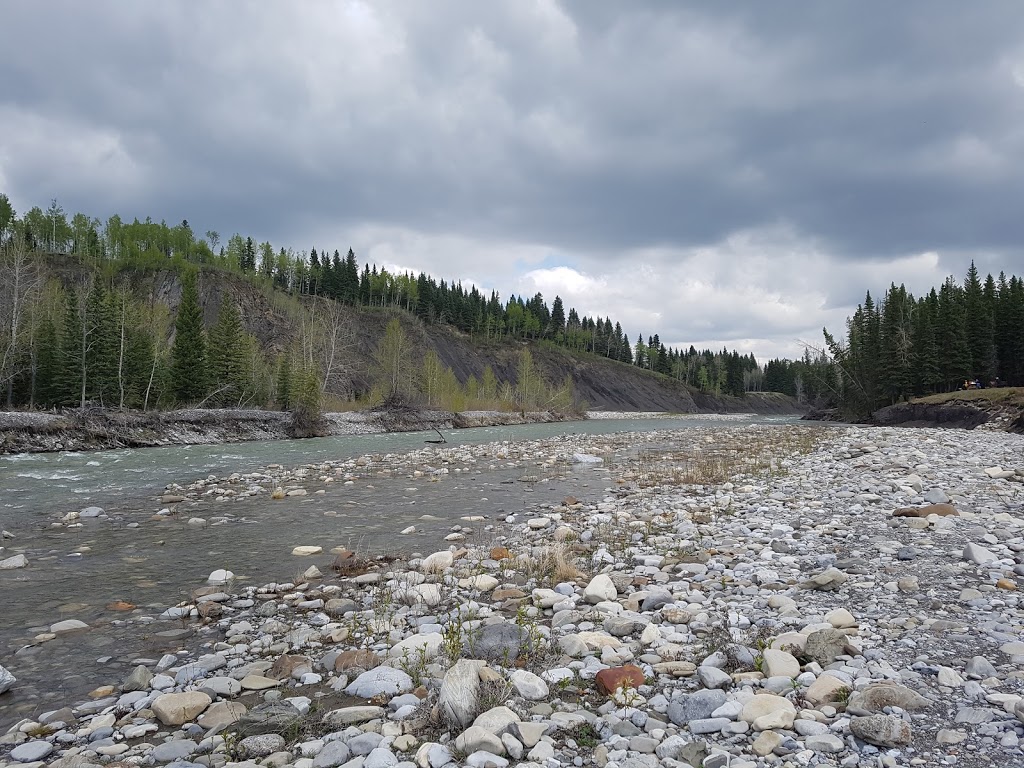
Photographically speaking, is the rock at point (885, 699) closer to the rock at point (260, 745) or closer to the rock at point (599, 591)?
the rock at point (599, 591)

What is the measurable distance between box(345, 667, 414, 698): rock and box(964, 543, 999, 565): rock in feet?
20.2

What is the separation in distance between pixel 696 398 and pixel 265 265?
114m

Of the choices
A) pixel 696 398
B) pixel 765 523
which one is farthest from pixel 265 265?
pixel 765 523

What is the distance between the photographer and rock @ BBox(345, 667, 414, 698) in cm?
403

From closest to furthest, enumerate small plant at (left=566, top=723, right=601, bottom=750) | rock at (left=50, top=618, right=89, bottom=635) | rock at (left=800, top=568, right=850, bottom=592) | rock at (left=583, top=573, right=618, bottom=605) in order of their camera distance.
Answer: small plant at (left=566, top=723, right=601, bottom=750)
rock at (left=50, top=618, right=89, bottom=635)
rock at (left=800, top=568, right=850, bottom=592)
rock at (left=583, top=573, right=618, bottom=605)

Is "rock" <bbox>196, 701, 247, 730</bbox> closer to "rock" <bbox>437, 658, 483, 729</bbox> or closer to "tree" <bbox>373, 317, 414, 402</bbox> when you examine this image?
"rock" <bbox>437, 658, 483, 729</bbox>

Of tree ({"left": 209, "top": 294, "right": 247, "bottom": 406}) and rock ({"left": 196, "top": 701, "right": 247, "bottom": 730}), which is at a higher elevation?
tree ({"left": 209, "top": 294, "right": 247, "bottom": 406})

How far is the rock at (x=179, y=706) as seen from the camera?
375 centimetres

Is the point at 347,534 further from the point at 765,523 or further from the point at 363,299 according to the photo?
the point at 363,299

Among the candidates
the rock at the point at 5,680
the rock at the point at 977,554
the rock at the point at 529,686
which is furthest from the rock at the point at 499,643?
the rock at the point at 977,554

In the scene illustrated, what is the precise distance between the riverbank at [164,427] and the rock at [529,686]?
30781 millimetres

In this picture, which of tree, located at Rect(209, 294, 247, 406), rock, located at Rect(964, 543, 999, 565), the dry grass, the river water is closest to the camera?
the river water

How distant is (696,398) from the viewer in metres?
152

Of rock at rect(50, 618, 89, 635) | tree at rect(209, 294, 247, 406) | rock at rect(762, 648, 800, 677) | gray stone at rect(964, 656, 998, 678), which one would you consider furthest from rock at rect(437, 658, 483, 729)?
tree at rect(209, 294, 247, 406)
